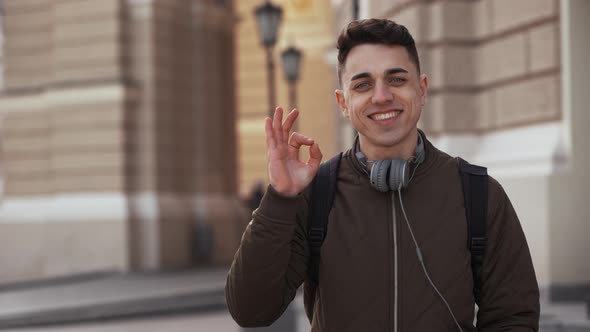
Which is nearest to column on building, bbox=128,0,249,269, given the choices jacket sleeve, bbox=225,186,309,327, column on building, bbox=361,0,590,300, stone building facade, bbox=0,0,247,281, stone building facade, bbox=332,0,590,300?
stone building facade, bbox=0,0,247,281

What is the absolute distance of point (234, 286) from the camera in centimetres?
236

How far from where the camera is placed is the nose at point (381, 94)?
237 cm

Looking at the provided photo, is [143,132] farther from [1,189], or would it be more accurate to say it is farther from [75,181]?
[1,189]

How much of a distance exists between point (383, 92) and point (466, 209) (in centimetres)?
38

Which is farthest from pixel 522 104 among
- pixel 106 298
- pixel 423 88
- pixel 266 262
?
pixel 266 262

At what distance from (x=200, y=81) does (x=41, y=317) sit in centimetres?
917

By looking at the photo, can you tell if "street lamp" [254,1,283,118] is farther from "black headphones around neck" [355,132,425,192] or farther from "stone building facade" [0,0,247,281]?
"black headphones around neck" [355,132,425,192]

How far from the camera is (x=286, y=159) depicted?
2369 millimetres

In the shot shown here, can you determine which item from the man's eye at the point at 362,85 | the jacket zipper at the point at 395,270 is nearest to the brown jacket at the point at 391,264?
the jacket zipper at the point at 395,270

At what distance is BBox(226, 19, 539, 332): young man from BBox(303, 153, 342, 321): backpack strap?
20mm

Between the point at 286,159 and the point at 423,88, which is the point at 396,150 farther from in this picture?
the point at 286,159

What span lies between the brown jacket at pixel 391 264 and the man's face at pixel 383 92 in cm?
14

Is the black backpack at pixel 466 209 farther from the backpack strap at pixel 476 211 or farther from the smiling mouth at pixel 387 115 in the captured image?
the smiling mouth at pixel 387 115

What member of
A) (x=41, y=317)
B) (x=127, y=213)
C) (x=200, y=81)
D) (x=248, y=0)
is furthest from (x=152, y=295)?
(x=248, y=0)
